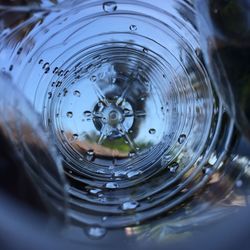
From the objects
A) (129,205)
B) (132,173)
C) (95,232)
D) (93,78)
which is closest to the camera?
(95,232)

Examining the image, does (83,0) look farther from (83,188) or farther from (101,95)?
Answer: (83,188)

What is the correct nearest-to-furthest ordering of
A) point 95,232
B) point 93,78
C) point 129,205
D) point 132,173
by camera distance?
point 95,232 < point 129,205 < point 132,173 < point 93,78

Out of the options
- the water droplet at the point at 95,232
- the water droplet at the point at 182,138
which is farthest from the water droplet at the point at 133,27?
the water droplet at the point at 95,232

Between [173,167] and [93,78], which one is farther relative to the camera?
[93,78]

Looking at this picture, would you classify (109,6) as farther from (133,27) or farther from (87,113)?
(87,113)

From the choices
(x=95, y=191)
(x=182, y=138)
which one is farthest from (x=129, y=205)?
(x=182, y=138)

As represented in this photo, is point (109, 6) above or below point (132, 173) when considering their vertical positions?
above
